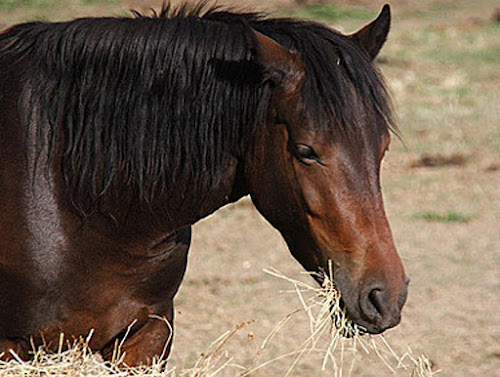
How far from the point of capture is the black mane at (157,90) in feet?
9.26

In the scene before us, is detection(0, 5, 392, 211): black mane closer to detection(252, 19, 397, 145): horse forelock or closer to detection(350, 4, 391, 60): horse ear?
detection(252, 19, 397, 145): horse forelock

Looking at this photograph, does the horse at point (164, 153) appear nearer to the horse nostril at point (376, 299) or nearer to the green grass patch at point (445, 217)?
the horse nostril at point (376, 299)

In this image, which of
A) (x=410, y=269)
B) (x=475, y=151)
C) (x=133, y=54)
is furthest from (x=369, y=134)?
(x=475, y=151)

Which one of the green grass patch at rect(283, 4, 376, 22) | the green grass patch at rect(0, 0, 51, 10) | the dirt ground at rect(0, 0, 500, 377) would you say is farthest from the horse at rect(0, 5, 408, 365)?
the green grass patch at rect(283, 4, 376, 22)

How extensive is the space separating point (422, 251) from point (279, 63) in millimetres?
3843

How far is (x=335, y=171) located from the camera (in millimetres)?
2676

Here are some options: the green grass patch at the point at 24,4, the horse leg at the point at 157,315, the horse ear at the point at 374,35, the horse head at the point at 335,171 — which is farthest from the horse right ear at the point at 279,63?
the green grass patch at the point at 24,4

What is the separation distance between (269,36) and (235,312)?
2673mm

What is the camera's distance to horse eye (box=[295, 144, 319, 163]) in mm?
2701

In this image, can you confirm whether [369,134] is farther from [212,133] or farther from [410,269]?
[410,269]

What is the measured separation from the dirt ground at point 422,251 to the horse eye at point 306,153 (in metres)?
0.68

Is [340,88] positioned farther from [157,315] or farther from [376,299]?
[157,315]

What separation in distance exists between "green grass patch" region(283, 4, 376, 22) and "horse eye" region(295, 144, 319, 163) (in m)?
11.0

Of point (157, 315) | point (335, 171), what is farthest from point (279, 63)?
point (157, 315)
